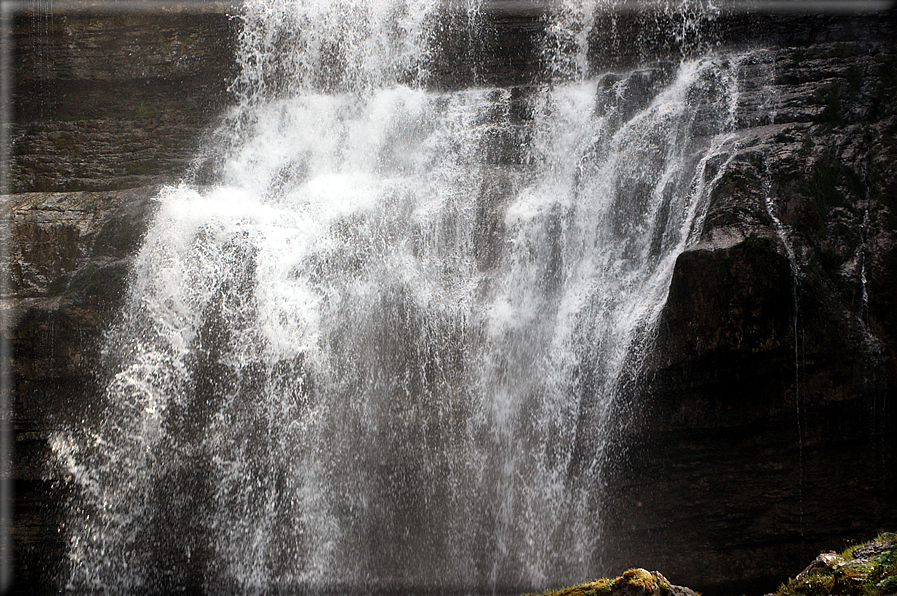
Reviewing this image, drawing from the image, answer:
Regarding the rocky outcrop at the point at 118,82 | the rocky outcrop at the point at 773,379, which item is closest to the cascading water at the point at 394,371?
the rocky outcrop at the point at 773,379

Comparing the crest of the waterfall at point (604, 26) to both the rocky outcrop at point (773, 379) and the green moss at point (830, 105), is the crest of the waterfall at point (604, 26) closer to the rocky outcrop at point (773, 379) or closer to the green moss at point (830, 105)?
the green moss at point (830, 105)

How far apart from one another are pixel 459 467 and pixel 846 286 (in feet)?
14.4

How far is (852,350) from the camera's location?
6.08m

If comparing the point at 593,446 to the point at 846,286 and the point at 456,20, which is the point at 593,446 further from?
the point at 456,20

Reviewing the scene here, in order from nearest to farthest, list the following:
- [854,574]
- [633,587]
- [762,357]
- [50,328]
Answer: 1. [854,574]
2. [633,587]
3. [762,357]
4. [50,328]

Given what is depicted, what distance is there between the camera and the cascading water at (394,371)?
6875 millimetres

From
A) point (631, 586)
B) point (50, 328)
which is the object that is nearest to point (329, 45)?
point (50, 328)

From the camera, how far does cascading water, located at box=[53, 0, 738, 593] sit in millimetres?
6875

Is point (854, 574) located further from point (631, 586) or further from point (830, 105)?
point (830, 105)

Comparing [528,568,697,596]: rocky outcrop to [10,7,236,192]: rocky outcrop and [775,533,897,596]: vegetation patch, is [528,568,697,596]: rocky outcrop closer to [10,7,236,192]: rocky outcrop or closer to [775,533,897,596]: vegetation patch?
[775,533,897,596]: vegetation patch

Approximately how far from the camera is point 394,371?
739 centimetres

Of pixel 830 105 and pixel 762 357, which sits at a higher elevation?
pixel 830 105

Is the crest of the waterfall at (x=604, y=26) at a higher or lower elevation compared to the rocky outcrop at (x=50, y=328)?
higher

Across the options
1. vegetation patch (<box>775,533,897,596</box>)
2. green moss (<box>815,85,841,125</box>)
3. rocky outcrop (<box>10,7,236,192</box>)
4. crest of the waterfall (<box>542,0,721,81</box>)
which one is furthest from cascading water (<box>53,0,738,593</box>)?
vegetation patch (<box>775,533,897,596</box>)
